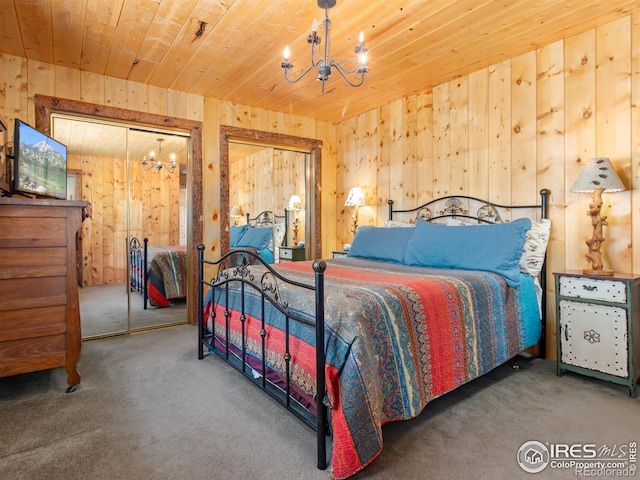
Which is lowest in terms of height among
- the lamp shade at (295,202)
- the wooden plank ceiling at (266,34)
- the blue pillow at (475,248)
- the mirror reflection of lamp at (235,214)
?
the blue pillow at (475,248)

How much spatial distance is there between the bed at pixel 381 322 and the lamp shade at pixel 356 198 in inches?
44.7

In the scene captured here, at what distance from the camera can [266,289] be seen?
2086mm

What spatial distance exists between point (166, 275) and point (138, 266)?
30 cm

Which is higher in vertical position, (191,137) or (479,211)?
(191,137)

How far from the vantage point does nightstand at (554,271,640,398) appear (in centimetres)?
219

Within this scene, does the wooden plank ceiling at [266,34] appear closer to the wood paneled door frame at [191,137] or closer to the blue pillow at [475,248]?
the wood paneled door frame at [191,137]

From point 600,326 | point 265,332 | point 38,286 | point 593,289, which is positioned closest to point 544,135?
point 593,289

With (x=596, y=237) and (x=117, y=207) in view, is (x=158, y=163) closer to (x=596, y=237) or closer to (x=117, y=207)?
(x=117, y=207)

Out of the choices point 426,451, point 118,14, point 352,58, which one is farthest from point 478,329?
point 118,14

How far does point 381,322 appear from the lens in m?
1.63

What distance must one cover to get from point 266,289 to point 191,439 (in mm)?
824

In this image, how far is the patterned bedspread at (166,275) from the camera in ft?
12.6

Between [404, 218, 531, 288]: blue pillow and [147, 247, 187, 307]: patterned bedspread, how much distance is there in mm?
2482

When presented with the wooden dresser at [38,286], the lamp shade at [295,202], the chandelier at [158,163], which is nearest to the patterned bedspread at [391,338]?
the wooden dresser at [38,286]
